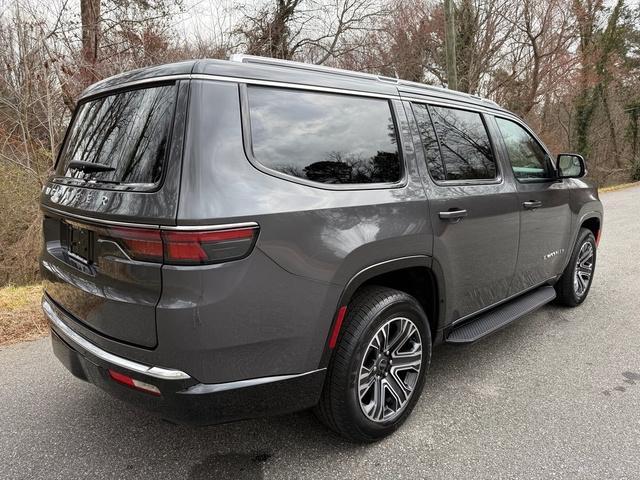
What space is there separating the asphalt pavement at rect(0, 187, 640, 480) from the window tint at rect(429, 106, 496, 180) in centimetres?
141

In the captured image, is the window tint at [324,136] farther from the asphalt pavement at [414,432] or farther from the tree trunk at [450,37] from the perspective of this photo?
the tree trunk at [450,37]

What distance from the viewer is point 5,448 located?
8.04 ft

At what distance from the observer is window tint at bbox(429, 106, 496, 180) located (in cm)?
289

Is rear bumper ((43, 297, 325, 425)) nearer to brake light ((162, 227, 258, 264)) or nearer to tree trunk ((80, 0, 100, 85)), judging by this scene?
brake light ((162, 227, 258, 264))

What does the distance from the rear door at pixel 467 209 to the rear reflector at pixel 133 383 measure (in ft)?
5.36

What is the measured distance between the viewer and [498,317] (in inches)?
128

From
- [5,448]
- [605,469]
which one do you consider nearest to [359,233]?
[605,469]

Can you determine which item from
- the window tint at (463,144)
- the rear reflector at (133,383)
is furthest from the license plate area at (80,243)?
the window tint at (463,144)

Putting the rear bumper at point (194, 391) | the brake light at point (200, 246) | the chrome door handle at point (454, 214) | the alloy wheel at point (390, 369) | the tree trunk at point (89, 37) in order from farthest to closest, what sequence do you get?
1. the tree trunk at point (89, 37)
2. the chrome door handle at point (454, 214)
3. the alloy wheel at point (390, 369)
4. the rear bumper at point (194, 391)
5. the brake light at point (200, 246)

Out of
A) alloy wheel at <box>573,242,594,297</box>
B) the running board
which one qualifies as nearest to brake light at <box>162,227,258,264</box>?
the running board

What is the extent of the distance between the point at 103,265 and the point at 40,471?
1.17 metres

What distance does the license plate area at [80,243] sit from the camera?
2.09 m

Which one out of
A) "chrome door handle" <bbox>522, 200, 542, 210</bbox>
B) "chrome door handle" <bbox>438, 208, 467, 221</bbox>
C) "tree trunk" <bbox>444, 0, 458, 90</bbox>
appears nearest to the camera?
"chrome door handle" <bbox>438, 208, 467, 221</bbox>

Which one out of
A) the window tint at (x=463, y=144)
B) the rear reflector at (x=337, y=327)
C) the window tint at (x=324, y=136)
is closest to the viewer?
the window tint at (x=324, y=136)
